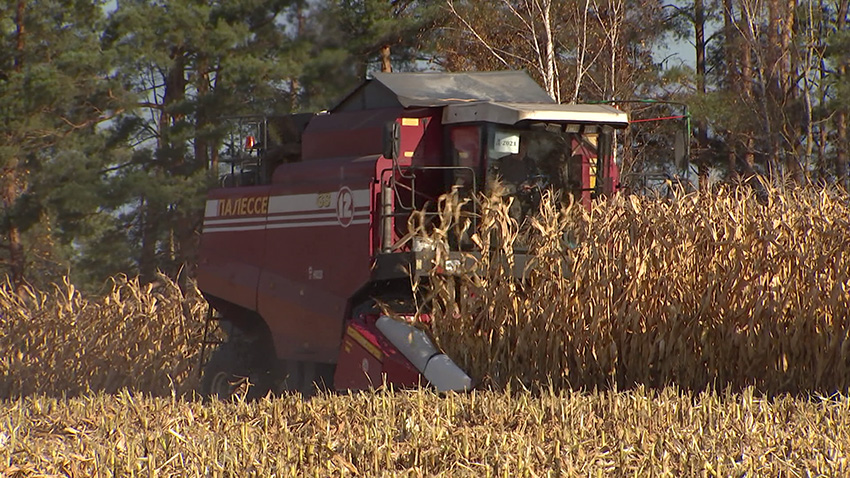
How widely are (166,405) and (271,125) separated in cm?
434

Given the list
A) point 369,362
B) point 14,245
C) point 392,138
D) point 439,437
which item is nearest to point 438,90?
point 392,138

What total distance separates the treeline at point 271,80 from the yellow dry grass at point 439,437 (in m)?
14.7

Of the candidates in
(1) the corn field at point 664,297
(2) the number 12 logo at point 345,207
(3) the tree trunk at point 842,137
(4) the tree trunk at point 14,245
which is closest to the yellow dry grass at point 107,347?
(2) the number 12 logo at point 345,207

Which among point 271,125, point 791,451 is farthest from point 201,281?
point 791,451

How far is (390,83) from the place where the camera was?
974cm

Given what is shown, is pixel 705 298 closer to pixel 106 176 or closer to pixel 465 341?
pixel 465 341

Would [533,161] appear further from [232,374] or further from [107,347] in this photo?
[107,347]

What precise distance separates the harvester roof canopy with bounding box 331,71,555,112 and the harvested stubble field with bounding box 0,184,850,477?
112 cm

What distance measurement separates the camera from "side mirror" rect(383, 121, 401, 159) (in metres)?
8.62

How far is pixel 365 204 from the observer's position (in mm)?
8898

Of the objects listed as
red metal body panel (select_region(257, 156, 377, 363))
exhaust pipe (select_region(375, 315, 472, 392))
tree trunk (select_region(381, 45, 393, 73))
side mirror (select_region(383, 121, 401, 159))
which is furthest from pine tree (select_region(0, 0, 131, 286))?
exhaust pipe (select_region(375, 315, 472, 392))

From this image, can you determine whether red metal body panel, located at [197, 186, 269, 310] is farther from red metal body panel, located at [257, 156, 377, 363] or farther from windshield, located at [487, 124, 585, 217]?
windshield, located at [487, 124, 585, 217]

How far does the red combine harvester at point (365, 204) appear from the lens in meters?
8.79

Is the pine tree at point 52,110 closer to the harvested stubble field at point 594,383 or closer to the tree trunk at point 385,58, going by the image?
the tree trunk at point 385,58
